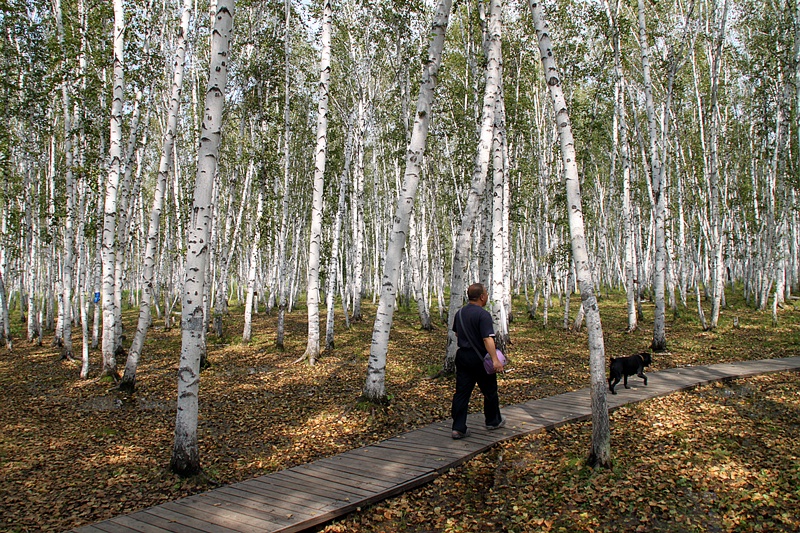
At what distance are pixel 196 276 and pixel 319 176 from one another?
6.62m

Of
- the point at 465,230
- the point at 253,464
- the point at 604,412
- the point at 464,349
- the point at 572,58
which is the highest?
the point at 572,58

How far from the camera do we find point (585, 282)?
515 centimetres

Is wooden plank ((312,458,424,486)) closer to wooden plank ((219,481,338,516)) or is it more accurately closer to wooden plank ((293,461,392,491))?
wooden plank ((293,461,392,491))

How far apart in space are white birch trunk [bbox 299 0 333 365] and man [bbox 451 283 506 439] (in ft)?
20.4

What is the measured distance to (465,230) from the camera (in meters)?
9.34

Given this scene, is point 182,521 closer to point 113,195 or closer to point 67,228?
point 113,195

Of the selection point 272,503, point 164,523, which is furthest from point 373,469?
point 164,523

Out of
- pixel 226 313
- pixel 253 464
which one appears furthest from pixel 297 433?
pixel 226 313

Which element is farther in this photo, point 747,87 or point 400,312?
point 400,312

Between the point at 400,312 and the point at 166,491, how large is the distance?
868 inches

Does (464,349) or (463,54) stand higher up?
(463,54)

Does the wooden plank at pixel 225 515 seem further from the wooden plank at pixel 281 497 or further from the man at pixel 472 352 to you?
the man at pixel 472 352

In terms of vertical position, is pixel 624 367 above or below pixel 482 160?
below

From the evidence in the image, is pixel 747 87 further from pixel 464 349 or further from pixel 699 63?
pixel 464 349
